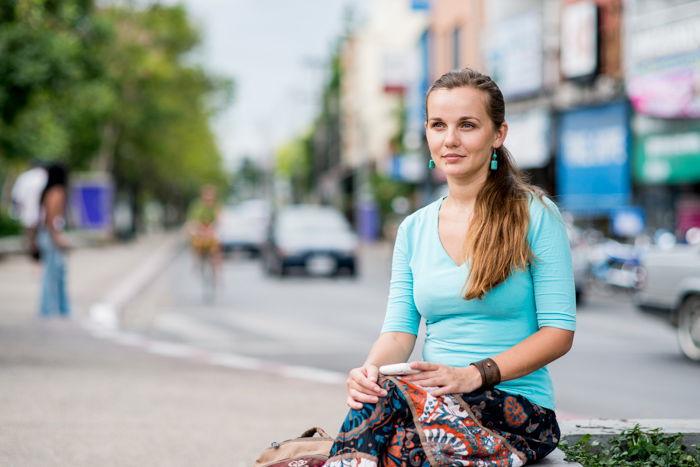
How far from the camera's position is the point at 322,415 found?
676 centimetres

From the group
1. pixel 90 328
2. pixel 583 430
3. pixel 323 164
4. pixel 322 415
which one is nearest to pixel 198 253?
pixel 90 328

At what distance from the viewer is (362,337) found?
11.8 meters

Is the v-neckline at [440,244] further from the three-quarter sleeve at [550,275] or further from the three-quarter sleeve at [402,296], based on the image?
the three-quarter sleeve at [550,275]

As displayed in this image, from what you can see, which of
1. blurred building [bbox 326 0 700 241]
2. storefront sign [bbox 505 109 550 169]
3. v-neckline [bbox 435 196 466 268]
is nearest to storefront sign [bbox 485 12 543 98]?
blurred building [bbox 326 0 700 241]

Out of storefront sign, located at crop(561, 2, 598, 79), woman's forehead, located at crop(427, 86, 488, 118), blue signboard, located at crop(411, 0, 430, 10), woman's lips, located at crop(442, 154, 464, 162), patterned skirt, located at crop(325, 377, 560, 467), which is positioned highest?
blue signboard, located at crop(411, 0, 430, 10)

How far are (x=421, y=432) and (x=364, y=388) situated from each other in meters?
0.20

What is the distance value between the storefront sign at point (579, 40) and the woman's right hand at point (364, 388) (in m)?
24.0

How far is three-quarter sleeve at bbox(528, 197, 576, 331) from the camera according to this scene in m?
3.12

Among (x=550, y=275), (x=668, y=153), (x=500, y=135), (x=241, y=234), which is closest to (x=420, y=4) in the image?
(x=241, y=234)

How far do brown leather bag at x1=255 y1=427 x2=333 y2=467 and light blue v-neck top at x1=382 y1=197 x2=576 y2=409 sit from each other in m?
0.44

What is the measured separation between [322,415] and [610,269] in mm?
12629

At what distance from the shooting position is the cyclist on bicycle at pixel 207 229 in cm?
1741

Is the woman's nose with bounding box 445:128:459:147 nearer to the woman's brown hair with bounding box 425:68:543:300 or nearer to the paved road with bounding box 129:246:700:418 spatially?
the woman's brown hair with bounding box 425:68:543:300

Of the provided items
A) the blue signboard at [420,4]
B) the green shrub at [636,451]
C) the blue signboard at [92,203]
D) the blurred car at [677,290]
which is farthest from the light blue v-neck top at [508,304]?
the blue signboard at [92,203]
